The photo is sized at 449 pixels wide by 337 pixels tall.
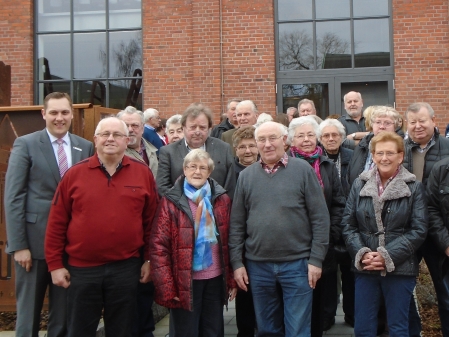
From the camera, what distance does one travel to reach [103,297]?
437cm

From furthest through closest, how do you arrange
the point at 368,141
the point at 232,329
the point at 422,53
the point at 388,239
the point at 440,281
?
the point at 422,53, the point at 232,329, the point at 368,141, the point at 440,281, the point at 388,239

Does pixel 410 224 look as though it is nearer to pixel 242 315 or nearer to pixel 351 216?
pixel 351 216

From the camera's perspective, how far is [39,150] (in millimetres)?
4559

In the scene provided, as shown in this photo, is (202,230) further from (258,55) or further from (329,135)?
(258,55)

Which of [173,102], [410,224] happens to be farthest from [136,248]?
[173,102]

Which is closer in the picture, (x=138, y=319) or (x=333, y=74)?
(x=138, y=319)

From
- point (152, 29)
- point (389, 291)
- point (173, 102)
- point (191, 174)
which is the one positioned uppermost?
point (152, 29)

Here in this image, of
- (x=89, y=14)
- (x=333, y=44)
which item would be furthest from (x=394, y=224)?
(x=89, y=14)

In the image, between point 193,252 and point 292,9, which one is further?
point 292,9

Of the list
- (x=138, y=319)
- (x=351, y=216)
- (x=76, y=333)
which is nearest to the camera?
(x=76, y=333)

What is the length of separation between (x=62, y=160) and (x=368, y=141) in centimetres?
279

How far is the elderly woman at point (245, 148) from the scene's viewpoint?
17.9 feet

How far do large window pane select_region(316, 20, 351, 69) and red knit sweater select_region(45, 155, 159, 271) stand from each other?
25.1ft

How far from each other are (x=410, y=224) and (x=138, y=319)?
8.46ft
